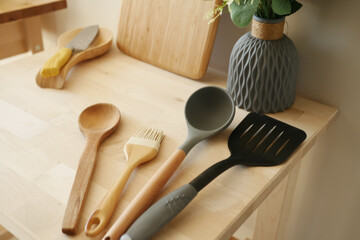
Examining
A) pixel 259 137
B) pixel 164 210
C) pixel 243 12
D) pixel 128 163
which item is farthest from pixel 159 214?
pixel 243 12

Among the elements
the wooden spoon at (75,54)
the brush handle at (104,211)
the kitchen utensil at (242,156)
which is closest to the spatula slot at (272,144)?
the kitchen utensil at (242,156)

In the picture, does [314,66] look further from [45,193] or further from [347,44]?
[45,193]

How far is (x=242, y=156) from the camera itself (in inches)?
26.8

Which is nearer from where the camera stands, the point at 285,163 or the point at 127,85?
the point at 285,163

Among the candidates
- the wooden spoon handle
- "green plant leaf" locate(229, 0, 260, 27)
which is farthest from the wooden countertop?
"green plant leaf" locate(229, 0, 260, 27)

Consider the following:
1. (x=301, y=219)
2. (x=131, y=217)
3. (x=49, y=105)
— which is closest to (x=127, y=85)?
(x=49, y=105)

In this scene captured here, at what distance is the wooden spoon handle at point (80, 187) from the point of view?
550mm

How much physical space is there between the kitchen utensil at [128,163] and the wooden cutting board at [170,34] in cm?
24

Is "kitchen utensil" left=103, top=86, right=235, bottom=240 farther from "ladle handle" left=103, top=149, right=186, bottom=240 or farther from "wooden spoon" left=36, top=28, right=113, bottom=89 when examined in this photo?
"wooden spoon" left=36, top=28, right=113, bottom=89

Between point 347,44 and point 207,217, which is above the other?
point 347,44

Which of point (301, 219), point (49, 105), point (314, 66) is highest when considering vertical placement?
point (314, 66)

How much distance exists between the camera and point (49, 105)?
84cm

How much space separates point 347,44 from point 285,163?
10.8 inches

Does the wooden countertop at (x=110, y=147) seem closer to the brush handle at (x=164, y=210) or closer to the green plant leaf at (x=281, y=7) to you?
the brush handle at (x=164, y=210)
